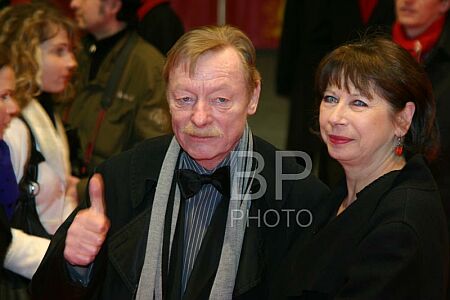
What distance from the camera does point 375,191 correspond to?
2.65m

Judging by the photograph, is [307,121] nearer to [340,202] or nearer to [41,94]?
[41,94]

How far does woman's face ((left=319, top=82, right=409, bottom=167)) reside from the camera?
273 centimetres

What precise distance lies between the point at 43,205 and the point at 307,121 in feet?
8.54

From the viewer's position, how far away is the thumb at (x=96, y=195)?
272cm

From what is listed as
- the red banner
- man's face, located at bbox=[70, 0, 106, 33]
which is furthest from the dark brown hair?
the red banner

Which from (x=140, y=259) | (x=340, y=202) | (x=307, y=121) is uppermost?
(x=340, y=202)

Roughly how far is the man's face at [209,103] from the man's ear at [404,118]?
1.72ft

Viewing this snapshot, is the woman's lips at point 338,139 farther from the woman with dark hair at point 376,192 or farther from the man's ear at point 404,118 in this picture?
the man's ear at point 404,118

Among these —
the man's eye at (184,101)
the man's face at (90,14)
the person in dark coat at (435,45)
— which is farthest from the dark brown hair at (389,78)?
the man's face at (90,14)

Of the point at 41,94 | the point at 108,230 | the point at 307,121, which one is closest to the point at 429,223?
the point at 108,230

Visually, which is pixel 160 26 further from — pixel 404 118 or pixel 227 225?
pixel 404 118

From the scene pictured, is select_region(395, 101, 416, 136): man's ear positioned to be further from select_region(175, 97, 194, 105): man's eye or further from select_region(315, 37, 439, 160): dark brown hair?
select_region(175, 97, 194, 105): man's eye

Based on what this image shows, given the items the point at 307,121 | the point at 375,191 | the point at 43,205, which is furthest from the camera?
the point at 307,121

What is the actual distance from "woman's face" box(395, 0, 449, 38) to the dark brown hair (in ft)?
Answer: 5.38
